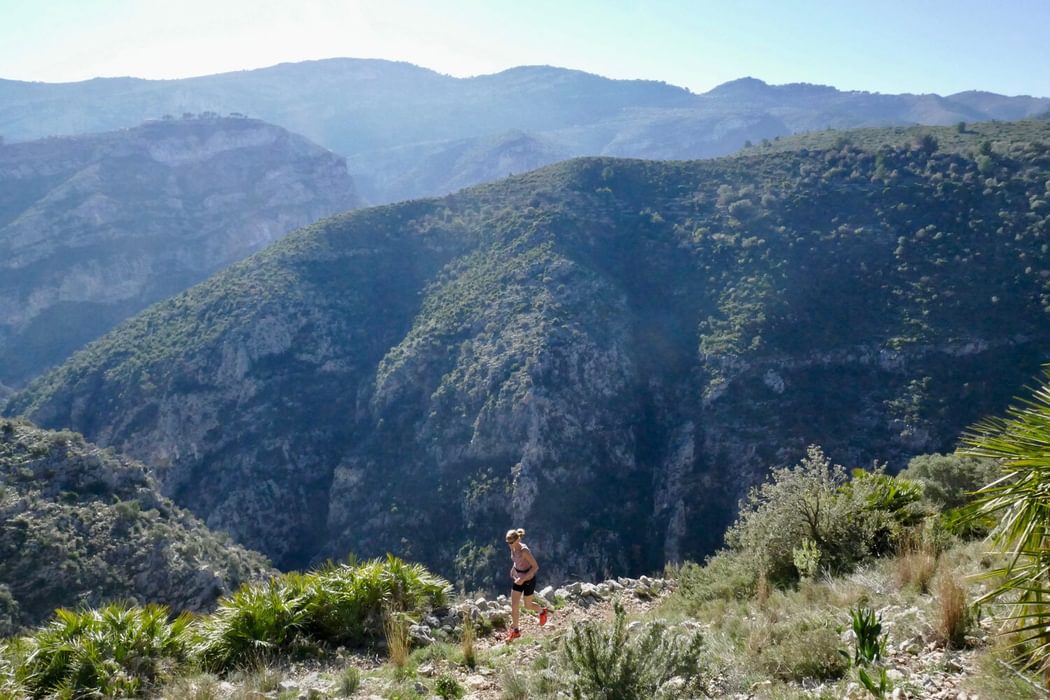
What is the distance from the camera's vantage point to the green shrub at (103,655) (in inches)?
229

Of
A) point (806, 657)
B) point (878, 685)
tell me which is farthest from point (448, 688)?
point (878, 685)

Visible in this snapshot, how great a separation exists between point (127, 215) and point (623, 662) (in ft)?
363

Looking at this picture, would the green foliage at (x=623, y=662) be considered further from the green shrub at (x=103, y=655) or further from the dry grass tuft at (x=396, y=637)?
the green shrub at (x=103, y=655)

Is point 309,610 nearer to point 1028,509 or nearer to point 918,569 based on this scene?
point 918,569

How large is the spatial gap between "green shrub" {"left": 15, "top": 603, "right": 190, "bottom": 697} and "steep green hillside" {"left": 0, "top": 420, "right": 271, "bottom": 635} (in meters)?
9.94

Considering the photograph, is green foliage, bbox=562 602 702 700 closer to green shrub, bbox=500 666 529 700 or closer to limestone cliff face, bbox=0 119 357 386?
green shrub, bbox=500 666 529 700

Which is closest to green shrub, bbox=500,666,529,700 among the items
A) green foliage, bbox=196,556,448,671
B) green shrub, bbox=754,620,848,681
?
green shrub, bbox=754,620,848,681

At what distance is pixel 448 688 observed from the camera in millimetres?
5871

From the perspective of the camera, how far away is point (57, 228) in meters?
86.1

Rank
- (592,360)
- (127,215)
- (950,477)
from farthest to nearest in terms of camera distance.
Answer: (127,215) < (592,360) < (950,477)

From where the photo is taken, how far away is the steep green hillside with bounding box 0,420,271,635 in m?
15.4

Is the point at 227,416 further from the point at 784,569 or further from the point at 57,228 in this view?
the point at 57,228

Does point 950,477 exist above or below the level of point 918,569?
below

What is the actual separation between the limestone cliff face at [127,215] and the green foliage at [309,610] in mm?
79334
